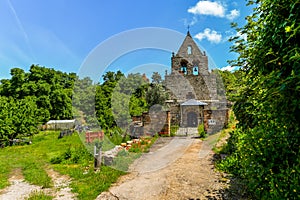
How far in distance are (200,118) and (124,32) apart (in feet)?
32.8

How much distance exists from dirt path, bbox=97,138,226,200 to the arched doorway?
10.8 metres

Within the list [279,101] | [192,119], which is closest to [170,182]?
[279,101]

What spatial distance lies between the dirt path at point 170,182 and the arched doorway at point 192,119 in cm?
1077

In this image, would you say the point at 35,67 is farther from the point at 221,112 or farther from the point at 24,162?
the point at 221,112

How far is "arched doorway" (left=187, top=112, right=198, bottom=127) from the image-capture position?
694 inches

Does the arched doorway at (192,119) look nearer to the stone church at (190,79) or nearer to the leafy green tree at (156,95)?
the stone church at (190,79)

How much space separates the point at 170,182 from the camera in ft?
16.0

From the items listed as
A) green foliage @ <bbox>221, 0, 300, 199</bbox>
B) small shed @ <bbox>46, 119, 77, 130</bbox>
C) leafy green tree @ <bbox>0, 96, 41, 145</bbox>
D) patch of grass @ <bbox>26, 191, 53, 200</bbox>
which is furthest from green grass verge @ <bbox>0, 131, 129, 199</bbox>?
small shed @ <bbox>46, 119, 77, 130</bbox>

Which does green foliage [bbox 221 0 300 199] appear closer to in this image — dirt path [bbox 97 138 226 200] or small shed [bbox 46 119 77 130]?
dirt path [bbox 97 138 226 200]

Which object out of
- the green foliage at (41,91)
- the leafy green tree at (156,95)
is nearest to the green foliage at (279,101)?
the leafy green tree at (156,95)

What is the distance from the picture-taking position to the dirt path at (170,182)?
4.21 metres

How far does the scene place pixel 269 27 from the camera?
2.06m

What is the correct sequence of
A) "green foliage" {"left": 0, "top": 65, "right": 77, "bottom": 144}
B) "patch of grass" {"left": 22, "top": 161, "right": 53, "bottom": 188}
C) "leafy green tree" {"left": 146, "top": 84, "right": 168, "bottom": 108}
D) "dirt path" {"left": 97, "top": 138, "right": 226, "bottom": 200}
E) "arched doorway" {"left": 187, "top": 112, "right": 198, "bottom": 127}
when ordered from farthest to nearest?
1. "green foliage" {"left": 0, "top": 65, "right": 77, "bottom": 144}
2. "leafy green tree" {"left": 146, "top": 84, "right": 168, "bottom": 108}
3. "arched doorway" {"left": 187, "top": 112, "right": 198, "bottom": 127}
4. "patch of grass" {"left": 22, "top": 161, "right": 53, "bottom": 188}
5. "dirt path" {"left": 97, "top": 138, "right": 226, "bottom": 200}

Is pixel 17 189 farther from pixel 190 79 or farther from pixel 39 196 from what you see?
pixel 190 79
